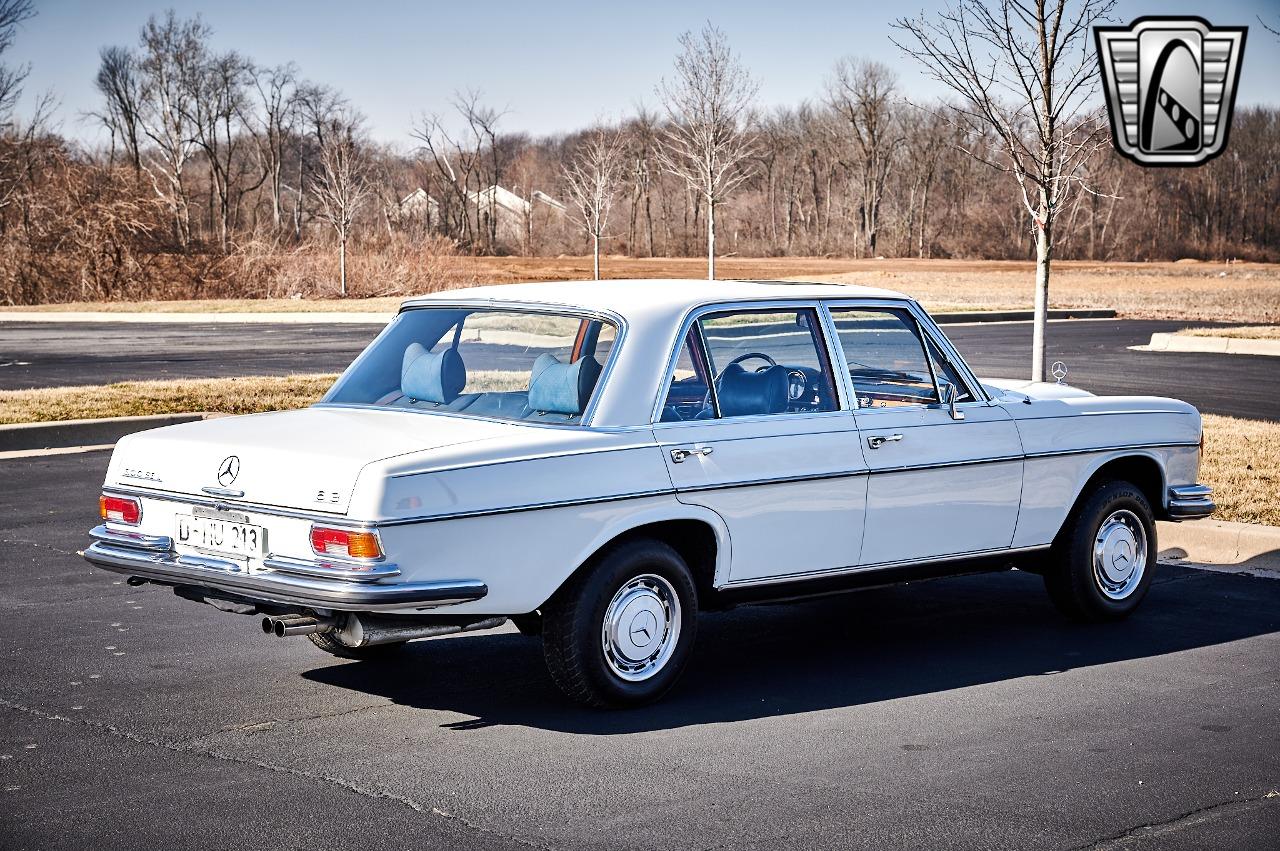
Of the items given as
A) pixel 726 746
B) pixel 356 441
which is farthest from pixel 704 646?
pixel 356 441

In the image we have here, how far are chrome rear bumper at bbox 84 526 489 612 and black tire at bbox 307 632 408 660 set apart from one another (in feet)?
3.33

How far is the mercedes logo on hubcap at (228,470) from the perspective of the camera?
5641 mm

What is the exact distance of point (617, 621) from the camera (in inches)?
229

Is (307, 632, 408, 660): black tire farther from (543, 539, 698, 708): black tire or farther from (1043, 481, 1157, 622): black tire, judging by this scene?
(1043, 481, 1157, 622): black tire

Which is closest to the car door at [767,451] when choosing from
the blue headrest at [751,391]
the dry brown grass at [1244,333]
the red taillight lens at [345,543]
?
the blue headrest at [751,391]

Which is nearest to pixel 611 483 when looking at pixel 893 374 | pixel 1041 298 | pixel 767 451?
pixel 767 451

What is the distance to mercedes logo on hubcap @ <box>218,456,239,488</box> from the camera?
222 inches

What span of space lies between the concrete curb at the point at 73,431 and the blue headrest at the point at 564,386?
9.10m

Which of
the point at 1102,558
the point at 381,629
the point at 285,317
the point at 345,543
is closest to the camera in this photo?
the point at 345,543

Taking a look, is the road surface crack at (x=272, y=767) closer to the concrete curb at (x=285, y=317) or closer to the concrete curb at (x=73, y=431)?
the concrete curb at (x=73, y=431)

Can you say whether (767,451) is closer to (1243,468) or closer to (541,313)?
(541,313)

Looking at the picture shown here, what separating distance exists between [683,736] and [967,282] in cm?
5610

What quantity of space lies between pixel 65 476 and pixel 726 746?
8675 millimetres

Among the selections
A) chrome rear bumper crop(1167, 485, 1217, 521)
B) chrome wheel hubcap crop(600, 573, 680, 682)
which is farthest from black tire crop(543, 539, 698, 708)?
chrome rear bumper crop(1167, 485, 1217, 521)
